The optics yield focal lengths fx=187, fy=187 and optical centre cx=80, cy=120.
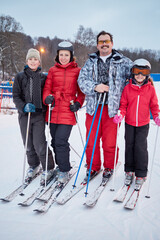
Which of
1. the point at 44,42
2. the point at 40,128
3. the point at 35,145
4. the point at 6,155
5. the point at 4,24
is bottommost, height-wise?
the point at 6,155

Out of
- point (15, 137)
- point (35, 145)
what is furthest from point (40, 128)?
point (15, 137)

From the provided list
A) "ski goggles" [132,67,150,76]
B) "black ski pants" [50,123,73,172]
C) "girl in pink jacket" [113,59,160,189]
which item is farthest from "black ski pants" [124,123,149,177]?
"black ski pants" [50,123,73,172]

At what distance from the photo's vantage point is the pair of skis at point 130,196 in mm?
2049

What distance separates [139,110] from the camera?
2.37 meters

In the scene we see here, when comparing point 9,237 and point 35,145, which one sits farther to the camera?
point 35,145

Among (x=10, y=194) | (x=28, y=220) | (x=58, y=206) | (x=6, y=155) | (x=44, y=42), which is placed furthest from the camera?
(x=44, y=42)

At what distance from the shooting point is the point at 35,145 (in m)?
2.51

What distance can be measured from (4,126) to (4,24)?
27279mm

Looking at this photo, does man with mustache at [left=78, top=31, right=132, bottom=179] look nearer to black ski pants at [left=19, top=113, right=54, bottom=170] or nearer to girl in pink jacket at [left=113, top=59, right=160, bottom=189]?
girl in pink jacket at [left=113, top=59, right=160, bottom=189]

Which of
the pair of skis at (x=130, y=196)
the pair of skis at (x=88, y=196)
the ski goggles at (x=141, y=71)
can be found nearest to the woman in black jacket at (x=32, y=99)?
the pair of skis at (x=88, y=196)

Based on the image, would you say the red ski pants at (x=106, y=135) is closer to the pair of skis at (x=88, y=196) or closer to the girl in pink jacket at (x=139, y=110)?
the girl in pink jacket at (x=139, y=110)

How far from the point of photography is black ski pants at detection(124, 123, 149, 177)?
2408 millimetres

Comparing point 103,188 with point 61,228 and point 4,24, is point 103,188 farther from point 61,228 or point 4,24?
point 4,24

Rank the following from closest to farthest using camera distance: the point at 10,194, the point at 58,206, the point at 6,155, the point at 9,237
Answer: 1. the point at 9,237
2. the point at 58,206
3. the point at 10,194
4. the point at 6,155
